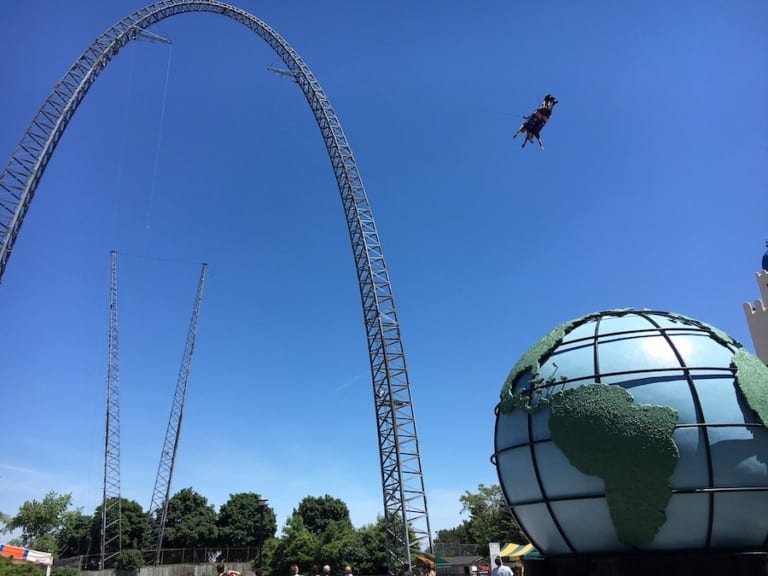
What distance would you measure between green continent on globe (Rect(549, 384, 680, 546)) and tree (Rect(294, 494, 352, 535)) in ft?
251

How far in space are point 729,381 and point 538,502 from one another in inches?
144

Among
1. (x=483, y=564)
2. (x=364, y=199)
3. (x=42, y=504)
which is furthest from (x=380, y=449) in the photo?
(x=42, y=504)

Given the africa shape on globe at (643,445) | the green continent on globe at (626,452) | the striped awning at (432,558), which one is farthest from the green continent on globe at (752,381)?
the striped awning at (432,558)

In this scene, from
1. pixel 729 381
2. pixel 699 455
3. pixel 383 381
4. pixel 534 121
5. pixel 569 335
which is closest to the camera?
pixel 699 455

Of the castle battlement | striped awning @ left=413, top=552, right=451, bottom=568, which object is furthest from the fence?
the castle battlement

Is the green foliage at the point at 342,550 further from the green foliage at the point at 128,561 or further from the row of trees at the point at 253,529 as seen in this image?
the green foliage at the point at 128,561

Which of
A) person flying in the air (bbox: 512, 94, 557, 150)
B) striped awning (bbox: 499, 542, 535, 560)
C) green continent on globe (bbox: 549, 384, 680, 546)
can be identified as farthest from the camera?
striped awning (bbox: 499, 542, 535, 560)

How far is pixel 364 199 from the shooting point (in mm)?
48781

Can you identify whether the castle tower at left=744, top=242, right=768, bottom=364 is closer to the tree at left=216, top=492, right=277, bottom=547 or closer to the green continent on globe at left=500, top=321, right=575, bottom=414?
the green continent on globe at left=500, top=321, right=575, bottom=414

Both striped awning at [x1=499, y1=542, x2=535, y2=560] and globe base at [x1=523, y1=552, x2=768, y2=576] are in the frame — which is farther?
striped awning at [x1=499, y1=542, x2=535, y2=560]

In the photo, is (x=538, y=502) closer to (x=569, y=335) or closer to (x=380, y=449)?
(x=569, y=335)

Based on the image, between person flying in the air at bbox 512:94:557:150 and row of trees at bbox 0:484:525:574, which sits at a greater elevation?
person flying in the air at bbox 512:94:557:150

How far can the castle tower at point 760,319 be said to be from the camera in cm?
3359

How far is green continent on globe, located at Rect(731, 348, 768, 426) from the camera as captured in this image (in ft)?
28.3
